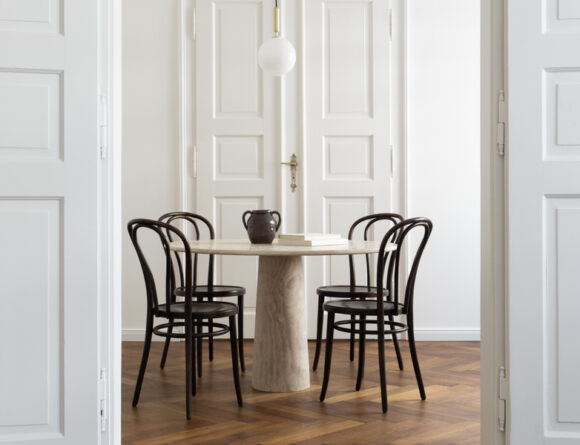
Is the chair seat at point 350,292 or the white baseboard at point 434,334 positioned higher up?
the chair seat at point 350,292

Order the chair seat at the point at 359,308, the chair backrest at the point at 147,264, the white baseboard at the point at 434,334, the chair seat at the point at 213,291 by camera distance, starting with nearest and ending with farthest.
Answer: the chair backrest at the point at 147,264 → the chair seat at the point at 359,308 → the chair seat at the point at 213,291 → the white baseboard at the point at 434,334

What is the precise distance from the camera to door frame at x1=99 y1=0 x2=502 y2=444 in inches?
79.8

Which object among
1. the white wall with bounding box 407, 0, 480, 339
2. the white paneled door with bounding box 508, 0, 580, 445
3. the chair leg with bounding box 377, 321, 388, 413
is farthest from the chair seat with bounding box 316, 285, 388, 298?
the white paneled door with bounding box 508, 0, 580, 445

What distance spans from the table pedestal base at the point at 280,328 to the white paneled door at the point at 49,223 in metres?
1.50

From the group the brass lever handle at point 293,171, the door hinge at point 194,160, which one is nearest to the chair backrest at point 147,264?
the door hinge at point 194,160

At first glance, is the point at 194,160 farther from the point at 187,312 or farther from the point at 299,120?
the point at 187,312

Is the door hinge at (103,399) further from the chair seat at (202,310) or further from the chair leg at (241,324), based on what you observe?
the chair leg at (241,324)

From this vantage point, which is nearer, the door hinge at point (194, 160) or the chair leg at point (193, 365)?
the chair leg at point (193, 365)

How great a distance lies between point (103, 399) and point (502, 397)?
1111 mm

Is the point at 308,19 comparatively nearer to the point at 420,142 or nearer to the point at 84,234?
the point at 420,142

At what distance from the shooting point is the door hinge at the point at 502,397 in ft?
6.62

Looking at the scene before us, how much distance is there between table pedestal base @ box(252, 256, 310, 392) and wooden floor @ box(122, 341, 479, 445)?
0.08 metres

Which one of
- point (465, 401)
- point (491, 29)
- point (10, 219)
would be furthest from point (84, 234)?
point (465, 401)

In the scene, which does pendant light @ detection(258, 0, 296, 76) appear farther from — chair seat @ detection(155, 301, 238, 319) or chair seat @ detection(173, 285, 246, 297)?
chair seat @ detection(155, 301, 238, 319)
